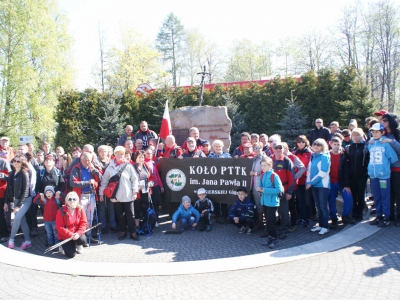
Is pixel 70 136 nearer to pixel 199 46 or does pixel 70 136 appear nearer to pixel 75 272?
pixel 75 272

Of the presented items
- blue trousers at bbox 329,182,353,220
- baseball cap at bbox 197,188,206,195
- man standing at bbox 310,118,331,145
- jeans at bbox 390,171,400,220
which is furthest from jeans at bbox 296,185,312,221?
man standing at bbox 310,118,331,145

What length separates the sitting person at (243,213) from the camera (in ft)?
21.8

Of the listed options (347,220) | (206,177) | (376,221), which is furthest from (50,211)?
(376,221)

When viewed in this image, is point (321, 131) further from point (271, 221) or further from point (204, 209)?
point (271, 221)

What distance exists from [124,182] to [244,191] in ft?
8.63

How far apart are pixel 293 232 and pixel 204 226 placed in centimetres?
195

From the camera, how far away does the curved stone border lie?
4.79m

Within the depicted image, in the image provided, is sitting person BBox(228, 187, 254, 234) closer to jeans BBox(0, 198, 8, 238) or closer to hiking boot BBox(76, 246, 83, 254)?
hiking boot BBox(76, 246, 83, 254)

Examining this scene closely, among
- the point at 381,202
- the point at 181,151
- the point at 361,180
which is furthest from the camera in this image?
the point at 181,151

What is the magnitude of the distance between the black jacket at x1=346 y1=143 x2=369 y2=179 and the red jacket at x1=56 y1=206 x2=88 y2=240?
568 cm

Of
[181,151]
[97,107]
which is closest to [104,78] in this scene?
[97,107]

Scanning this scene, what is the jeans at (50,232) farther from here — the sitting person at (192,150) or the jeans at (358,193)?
the jeans at (358,193)

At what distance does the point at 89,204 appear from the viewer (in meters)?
6.67

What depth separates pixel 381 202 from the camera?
621cm
